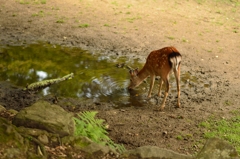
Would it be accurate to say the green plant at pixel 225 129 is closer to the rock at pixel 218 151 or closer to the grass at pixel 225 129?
the grass at pixel 225 129

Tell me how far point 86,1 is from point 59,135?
11544 millimetres

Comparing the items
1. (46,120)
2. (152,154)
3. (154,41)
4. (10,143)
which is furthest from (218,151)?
(154,41)

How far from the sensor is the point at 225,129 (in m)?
5.76

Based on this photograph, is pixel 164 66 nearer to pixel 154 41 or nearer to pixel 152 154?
pixel 152 154

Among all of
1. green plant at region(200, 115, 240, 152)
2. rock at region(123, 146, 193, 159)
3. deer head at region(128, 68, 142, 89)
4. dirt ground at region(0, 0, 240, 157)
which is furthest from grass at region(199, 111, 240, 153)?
deer head at region(128, 68, 142, 89)

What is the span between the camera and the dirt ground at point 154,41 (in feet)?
19.3

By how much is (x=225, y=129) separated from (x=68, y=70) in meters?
4.01

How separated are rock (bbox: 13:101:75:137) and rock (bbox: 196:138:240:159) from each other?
1464 mm

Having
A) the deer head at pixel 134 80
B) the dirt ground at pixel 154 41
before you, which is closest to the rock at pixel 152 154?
the dirt ground at pixel 154 41

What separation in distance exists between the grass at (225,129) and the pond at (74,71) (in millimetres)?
1569

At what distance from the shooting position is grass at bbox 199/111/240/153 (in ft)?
17.8

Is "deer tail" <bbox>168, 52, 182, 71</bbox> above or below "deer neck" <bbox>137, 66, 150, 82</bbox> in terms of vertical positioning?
above

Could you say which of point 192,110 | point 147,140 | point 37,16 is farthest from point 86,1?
point 147,140

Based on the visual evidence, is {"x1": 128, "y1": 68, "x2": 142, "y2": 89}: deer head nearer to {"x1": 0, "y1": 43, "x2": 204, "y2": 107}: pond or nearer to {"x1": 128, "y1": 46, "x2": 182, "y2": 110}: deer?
{"x1": 128, "y1": 46, "x2": 182, "y2": 110}: deer
